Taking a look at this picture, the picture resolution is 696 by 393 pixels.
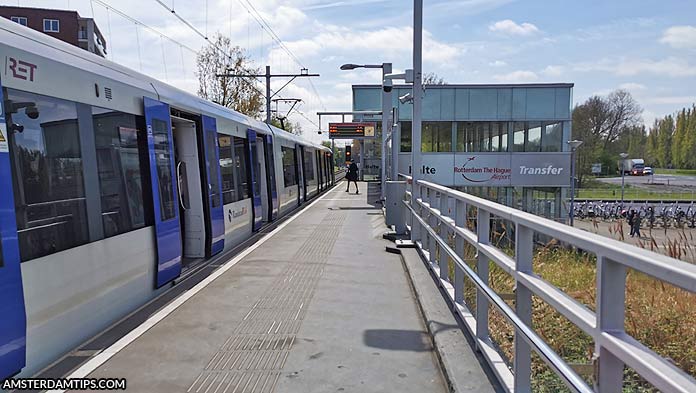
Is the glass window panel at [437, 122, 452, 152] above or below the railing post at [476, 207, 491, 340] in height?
above

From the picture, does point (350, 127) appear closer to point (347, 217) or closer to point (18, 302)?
point (347, 217)

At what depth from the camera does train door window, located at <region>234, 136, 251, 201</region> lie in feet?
36.1

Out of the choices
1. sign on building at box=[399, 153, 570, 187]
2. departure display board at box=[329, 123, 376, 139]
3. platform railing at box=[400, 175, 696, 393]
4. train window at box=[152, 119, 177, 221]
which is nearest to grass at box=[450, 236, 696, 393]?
platform railing at box=[400, 175, 696, 393]

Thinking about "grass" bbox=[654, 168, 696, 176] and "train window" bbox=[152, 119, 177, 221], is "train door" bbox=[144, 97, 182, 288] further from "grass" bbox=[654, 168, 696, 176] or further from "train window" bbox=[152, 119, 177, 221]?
"grass" bbox=[654, 168, 696, 176]

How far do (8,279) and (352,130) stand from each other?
31.2 m

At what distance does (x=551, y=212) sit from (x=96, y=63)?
25518 millimetres

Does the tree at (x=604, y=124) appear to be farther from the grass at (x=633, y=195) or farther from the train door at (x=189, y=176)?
the train door at (x=189, y=176)

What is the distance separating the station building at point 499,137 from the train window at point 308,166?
15.0 feet

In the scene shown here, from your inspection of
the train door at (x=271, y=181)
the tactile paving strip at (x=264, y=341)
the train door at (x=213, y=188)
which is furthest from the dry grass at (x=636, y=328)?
the train door at (x=271, y=181)

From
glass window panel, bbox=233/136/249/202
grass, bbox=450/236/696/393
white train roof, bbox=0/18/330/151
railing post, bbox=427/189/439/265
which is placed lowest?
grass, bbox=450/236/696/393

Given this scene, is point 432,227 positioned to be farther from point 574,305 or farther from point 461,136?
point 461,136

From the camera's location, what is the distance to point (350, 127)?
3469 centimetres

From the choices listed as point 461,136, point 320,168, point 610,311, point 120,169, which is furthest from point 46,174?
point 320,168

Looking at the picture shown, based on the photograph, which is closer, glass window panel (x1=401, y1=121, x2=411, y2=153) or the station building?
the station building
